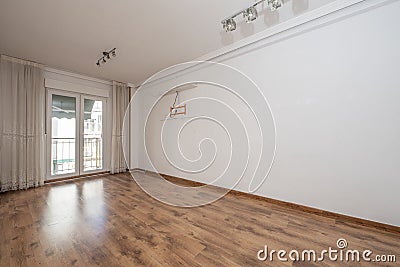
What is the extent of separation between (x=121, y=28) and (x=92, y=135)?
2969 millimetres

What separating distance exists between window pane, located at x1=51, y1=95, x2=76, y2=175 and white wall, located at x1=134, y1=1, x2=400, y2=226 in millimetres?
4147

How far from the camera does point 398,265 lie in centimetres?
133

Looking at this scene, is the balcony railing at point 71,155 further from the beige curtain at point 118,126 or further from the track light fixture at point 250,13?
the track light fixture at point 250,13

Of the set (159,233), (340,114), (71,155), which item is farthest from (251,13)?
(71,155)

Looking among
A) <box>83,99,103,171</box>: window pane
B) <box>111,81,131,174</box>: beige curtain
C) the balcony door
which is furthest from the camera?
<box>111,81,131,174</box>: beige curtain

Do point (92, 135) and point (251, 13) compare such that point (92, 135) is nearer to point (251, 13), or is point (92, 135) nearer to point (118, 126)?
point (118, 126)

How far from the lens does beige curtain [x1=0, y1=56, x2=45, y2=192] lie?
10.3 ft

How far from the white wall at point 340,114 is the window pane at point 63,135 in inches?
163

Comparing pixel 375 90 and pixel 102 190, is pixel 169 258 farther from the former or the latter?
pixel 375 90

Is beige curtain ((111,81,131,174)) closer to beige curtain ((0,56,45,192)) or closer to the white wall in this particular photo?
beige curtain ((0,56,45,192))

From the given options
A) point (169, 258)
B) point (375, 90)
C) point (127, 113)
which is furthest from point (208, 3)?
point (127, 113)

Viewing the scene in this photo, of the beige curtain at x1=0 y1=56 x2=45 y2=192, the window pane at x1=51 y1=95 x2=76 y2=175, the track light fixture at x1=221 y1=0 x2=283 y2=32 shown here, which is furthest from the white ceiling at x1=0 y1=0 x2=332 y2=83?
the window pane at x1=51 y1=95 x2=76 y2=175

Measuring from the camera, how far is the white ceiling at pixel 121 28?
2.02m

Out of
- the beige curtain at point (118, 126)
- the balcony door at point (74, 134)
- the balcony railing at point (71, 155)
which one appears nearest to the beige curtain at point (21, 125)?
the balcony door at point (74, 134)
